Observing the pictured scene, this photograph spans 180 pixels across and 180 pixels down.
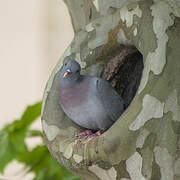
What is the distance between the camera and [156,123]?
3.64 feet

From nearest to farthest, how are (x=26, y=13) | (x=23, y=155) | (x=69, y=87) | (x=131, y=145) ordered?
(x=131, y=145)
(x=69, y=87)
(x=23, y=155)
(x=26, y=13)

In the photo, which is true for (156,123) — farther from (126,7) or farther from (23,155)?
(23,155)

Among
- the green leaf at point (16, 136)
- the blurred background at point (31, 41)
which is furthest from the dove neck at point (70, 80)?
the blurred background at point (31, 41)

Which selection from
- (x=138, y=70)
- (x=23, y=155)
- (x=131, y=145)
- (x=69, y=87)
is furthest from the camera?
(x=23, y=155)

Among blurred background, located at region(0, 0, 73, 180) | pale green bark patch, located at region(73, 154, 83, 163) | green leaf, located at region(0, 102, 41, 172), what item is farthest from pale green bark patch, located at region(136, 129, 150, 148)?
blurred background, located at region(0, 0, 73, 180)

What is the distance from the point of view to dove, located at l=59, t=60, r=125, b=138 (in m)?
1.21

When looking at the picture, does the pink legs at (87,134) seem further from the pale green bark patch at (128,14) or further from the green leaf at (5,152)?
the green leaf at (5,152)

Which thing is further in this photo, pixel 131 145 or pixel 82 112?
pixel 82 112

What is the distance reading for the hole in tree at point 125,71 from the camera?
1299 millimetres

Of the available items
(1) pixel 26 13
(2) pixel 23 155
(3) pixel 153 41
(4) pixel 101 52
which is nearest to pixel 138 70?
(4) pixel 101 52

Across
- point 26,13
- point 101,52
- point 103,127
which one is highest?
point 101,52

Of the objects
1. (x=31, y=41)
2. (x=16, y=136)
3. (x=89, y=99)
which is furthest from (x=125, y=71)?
(x=31, y=41)

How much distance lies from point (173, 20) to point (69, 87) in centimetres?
24

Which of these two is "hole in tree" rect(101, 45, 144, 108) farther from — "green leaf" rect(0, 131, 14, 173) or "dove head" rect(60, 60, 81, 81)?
"green leaf" rect(0, 131, 14, 173)
